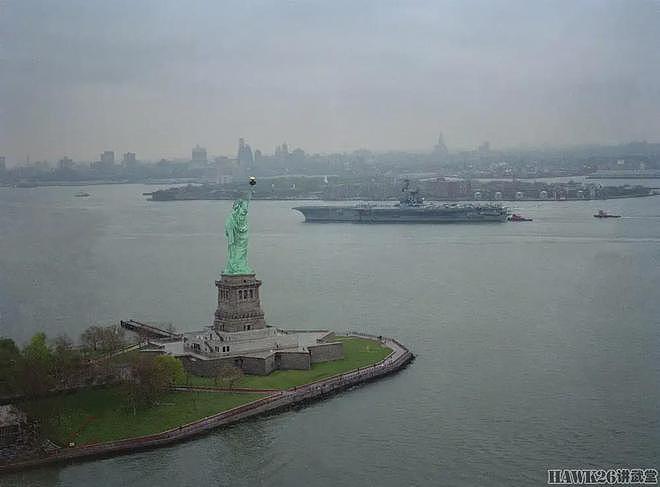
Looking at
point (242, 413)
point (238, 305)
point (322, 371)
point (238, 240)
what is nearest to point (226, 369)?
point (242, 413)

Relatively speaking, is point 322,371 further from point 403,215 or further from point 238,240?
point 403,215

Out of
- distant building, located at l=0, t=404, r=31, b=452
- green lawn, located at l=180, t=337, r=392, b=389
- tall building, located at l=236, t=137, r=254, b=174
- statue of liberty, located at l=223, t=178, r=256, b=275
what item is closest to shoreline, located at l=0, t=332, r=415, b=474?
green lawn, located at l=180, t=337, r=392, b=389

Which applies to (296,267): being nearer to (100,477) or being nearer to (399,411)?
(399,411)

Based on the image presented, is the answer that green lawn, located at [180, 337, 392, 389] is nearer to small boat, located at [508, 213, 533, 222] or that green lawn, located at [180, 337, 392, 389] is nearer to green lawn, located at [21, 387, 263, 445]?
green lawn, located at [21, 387, 263, 445]

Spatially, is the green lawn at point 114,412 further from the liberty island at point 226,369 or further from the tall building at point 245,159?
the tall building at point 245,159

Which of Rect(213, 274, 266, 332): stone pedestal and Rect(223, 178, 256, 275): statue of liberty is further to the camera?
Rect(223, 178, 256, 275): statue of liberty
